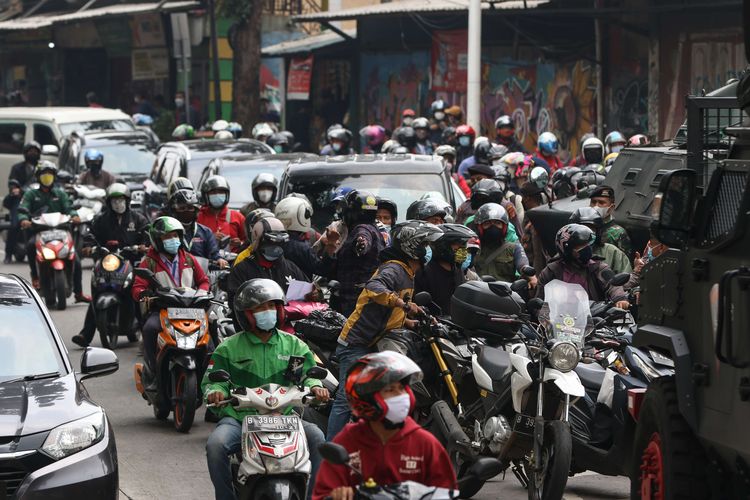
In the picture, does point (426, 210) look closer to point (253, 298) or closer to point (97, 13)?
point (253, 298)

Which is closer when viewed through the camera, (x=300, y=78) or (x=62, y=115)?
(x=62, y=115)

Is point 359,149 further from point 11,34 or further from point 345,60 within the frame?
point 11,34

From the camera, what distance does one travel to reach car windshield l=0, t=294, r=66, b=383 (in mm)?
8234

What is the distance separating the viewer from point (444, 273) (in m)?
9.88

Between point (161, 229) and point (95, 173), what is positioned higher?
point (161, 229)

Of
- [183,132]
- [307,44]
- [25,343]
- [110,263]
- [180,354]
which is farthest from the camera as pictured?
Result: [307,44]

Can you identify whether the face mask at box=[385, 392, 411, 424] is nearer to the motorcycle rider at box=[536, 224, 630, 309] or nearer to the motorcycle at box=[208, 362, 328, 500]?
the motorcycle at box=[208, 362, 328, 500]

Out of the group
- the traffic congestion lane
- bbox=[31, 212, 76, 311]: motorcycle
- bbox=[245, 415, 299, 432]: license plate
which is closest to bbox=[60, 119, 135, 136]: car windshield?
bbox=[31, 212, 76, 311]: motorcycle

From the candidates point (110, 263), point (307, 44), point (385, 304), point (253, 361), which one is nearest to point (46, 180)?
point (110, 263)

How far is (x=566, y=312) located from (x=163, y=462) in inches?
127

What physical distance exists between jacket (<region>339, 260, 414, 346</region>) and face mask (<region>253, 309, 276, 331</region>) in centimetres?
129

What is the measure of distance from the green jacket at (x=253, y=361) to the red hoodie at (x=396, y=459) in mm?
2159

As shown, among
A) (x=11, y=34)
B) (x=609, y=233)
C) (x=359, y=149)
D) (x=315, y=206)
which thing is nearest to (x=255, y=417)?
(x=609, y=233)

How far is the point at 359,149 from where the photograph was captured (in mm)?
35156
